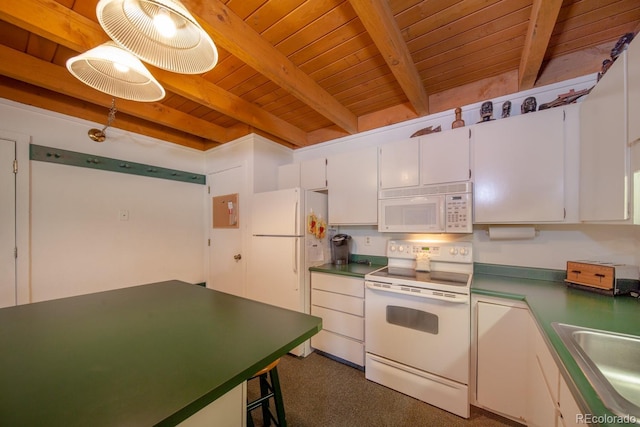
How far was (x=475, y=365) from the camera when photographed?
5.41ft

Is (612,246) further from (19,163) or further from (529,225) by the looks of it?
(19,163)

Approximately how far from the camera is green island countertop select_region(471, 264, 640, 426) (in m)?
0.78

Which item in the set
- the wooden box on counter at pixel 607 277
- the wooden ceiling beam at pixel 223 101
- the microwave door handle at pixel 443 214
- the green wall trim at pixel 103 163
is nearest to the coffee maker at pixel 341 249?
the microwave door handle at pixel 443 214

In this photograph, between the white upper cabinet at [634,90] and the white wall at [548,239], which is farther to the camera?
the white wall at [548,239]

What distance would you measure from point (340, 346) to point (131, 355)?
1873 mm

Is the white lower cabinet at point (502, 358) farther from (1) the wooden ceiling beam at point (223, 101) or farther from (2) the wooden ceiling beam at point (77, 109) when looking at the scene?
(2) the wooden ceiling beam at point (77, 109)

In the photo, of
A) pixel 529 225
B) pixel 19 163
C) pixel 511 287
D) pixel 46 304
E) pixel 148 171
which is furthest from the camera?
pixel 148 171

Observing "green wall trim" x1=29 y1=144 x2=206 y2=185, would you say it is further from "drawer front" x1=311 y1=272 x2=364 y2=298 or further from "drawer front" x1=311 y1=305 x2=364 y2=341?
"drawer front" x1=311 y1=305 x2=364 y2=341

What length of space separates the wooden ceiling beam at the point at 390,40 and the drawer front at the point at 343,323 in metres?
2.07

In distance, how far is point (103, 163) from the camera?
2.59 m

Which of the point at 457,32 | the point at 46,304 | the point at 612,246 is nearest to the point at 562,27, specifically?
the point at 457,32

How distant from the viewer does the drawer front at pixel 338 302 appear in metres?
2.16

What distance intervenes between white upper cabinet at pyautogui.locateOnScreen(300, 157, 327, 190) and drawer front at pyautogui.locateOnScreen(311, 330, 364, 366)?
5.16 ft

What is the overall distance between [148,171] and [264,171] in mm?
1430
